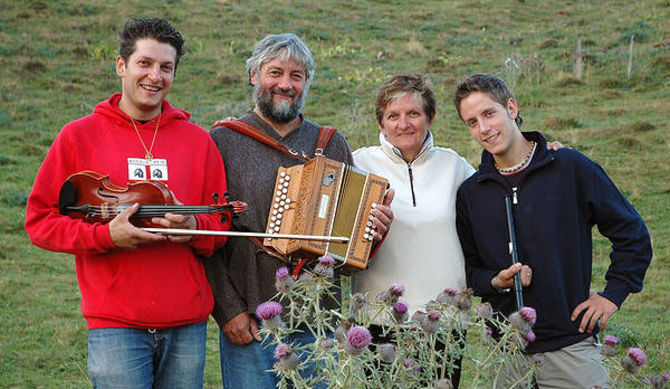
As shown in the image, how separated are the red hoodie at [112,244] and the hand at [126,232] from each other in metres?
0.04

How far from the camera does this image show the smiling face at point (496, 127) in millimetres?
3771

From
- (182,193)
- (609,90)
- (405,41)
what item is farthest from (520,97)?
(182,193)

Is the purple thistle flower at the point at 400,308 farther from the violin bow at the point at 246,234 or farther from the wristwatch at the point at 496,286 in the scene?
the wristwatch at the point at 496,286

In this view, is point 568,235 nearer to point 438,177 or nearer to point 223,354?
point 438,177

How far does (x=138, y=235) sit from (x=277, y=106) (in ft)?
3.65

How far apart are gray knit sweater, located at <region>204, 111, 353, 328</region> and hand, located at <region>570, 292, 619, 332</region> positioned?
57.4 inches

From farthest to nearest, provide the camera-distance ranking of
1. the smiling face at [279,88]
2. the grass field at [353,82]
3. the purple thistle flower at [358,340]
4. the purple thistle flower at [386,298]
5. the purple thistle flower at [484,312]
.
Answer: the grass field at [353,82] → the smiling face at [279,88] → the purple thistle flower at [386,298] → the purple thistle flower at [484,312] → the purple thistle flower at [358,340]

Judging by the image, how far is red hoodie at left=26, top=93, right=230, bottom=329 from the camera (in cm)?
320

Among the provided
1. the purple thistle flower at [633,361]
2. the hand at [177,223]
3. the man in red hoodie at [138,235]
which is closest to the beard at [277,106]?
the man in red hoodie at [138,235]

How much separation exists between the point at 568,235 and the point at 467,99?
2.83 feet

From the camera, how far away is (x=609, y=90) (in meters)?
14.4

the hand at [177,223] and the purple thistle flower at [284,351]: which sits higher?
the hand at [177,223]

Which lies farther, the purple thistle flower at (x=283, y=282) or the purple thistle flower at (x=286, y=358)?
the purple thistle flower at (x=283, y=282)

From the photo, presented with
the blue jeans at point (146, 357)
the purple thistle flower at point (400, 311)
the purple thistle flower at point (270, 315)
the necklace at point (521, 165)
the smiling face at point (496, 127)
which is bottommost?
the blue jeans at point (146, 357)
